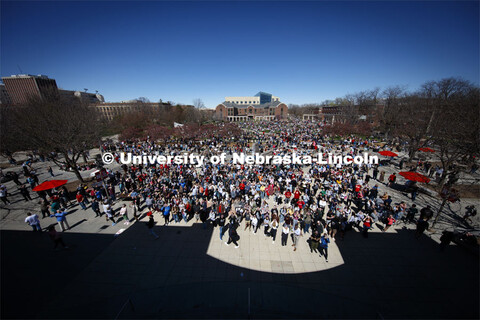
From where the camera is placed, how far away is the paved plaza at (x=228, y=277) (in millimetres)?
5871

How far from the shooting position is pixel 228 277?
23.2 ft

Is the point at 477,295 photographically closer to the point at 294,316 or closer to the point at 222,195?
the point at 294,316

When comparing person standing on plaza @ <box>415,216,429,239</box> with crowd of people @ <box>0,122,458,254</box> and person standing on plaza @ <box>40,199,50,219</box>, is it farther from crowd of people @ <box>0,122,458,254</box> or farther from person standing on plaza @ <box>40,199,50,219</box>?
person standing on plaza @ <box>40,199,50,219</box>

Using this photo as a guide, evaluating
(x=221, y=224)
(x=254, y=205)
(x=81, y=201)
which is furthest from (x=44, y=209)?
(x=254, y=205)

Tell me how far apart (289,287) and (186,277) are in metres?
4.24

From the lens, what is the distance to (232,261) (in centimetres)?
782

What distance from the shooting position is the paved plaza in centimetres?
587

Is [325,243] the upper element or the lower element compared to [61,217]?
lower

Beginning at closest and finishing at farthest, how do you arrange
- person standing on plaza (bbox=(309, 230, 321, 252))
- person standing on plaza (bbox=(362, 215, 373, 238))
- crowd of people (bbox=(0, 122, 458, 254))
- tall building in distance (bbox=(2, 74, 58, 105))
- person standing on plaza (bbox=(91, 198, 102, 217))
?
person standing on plaza (bbox=(309, 230, 321, 252)), person standing on plaza (bbox=(362, 215, 373, 238)), crowd of people (bbox=(0, 122, 458, 254)), person standing on plaza (bbox=(91, 198, 102, 217)), tall building in distance (bbox=(2, 74, 58, 105))

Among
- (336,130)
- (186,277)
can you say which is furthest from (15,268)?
(336,130)

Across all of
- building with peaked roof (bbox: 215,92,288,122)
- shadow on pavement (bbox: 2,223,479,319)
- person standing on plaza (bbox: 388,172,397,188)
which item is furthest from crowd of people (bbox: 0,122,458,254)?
building with peaked roof (bbox: 215,92,288,122)

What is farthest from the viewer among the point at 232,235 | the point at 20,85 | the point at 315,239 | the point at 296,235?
the point at 20,85

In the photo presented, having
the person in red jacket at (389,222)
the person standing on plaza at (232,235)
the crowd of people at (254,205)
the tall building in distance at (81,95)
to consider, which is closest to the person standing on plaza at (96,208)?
the crowd of people at (254,205)

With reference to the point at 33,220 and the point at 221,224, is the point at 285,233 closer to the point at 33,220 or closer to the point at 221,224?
the point at 221,224
